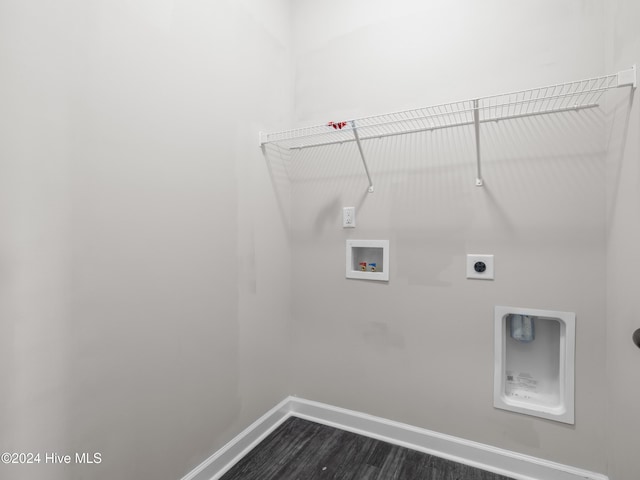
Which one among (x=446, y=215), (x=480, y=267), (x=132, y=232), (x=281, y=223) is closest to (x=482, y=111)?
(x=446, y=215)

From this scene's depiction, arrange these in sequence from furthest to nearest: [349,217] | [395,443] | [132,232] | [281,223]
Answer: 1. [281,223]
2. [349,217]
3. [395,443]
4. [132,232]

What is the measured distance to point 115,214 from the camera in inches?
43.4

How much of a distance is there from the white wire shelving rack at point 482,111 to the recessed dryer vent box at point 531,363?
69 centimetres

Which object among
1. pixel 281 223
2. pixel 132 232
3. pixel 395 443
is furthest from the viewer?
pixel 281 223

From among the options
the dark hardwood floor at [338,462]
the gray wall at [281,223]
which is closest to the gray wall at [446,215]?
the gray wall at [281,223]

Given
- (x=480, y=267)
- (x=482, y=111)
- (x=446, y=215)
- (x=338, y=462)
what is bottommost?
(x=338, y=462)

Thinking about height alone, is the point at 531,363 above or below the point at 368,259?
below

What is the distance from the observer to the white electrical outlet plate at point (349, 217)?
71.8 inches

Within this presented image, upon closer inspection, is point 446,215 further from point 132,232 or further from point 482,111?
point 132,232

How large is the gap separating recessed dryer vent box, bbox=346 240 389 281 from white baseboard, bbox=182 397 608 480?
0.80 meters

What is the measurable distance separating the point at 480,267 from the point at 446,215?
29 centimetres

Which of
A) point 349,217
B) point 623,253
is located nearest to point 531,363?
point 623,253

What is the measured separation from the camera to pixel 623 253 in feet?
3.83

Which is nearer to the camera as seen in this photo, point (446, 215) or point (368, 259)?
point (446, 215)
